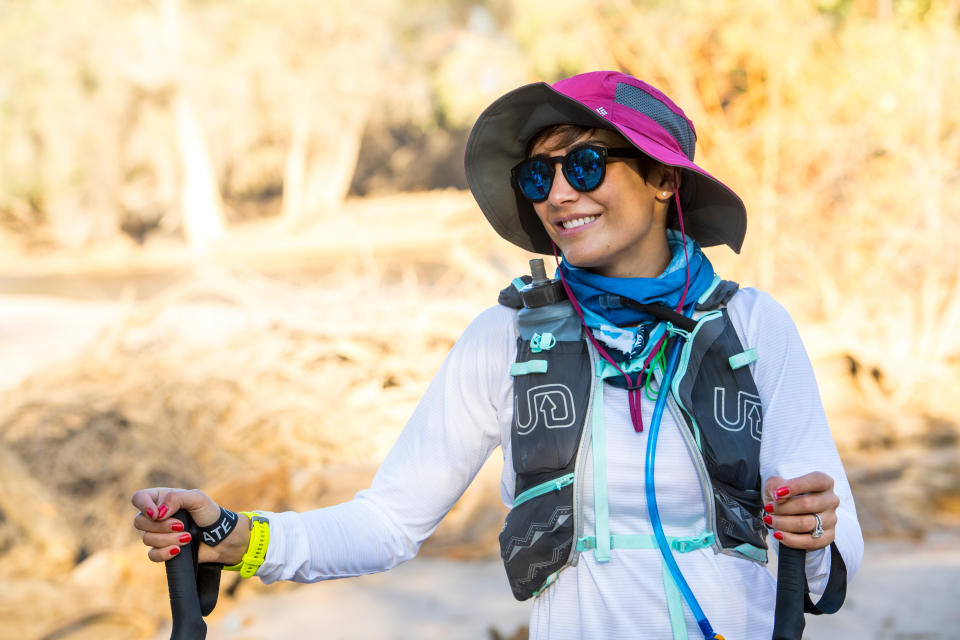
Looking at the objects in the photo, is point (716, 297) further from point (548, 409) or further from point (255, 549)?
point (255, 549)

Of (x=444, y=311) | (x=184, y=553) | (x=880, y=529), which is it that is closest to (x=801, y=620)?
(x=184, y=553)

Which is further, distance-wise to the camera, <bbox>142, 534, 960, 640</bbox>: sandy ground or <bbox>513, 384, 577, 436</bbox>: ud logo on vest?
<bbox>142, 534, 960, 640</bbox>: sandy ground

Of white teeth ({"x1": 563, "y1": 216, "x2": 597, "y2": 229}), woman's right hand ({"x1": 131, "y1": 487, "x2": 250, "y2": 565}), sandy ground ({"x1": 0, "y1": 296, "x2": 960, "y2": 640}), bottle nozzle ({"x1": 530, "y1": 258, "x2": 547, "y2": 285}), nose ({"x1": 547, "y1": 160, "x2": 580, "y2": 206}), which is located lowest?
sandy ground ({"x1": 0, "y1": 296, "x2": 960, "y2": 640})

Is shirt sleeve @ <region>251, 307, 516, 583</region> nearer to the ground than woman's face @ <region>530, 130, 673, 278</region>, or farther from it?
nearer to the ground

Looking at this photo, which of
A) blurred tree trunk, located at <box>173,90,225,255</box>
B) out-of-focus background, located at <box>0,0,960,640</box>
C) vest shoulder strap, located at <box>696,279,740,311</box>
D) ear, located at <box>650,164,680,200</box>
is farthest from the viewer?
blurred tree trunk, located at <box>173,90,225,255</box>

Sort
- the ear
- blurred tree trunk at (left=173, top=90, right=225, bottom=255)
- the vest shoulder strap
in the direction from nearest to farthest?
the vest shoulder strap
the ear
blurred tree trunk at (left=173, top=90, right=225, bottom=255)

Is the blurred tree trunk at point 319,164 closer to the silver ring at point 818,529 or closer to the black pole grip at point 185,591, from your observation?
the black pole grip at point 185,591

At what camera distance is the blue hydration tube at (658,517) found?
1.45 m

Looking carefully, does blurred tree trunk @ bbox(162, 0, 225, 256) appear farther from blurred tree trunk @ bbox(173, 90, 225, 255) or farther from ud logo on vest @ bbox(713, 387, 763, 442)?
ud logo on vest @ bbox(713, 387, 763, 442)

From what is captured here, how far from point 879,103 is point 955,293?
1565 mm

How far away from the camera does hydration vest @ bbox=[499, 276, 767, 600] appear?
150 centimetres

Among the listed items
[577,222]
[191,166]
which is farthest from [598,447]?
[191,166]

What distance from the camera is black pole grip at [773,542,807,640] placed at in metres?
1.41

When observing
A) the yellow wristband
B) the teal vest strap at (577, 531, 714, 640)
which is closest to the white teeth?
the teal vest strap at (577, 531, 714, 640)
